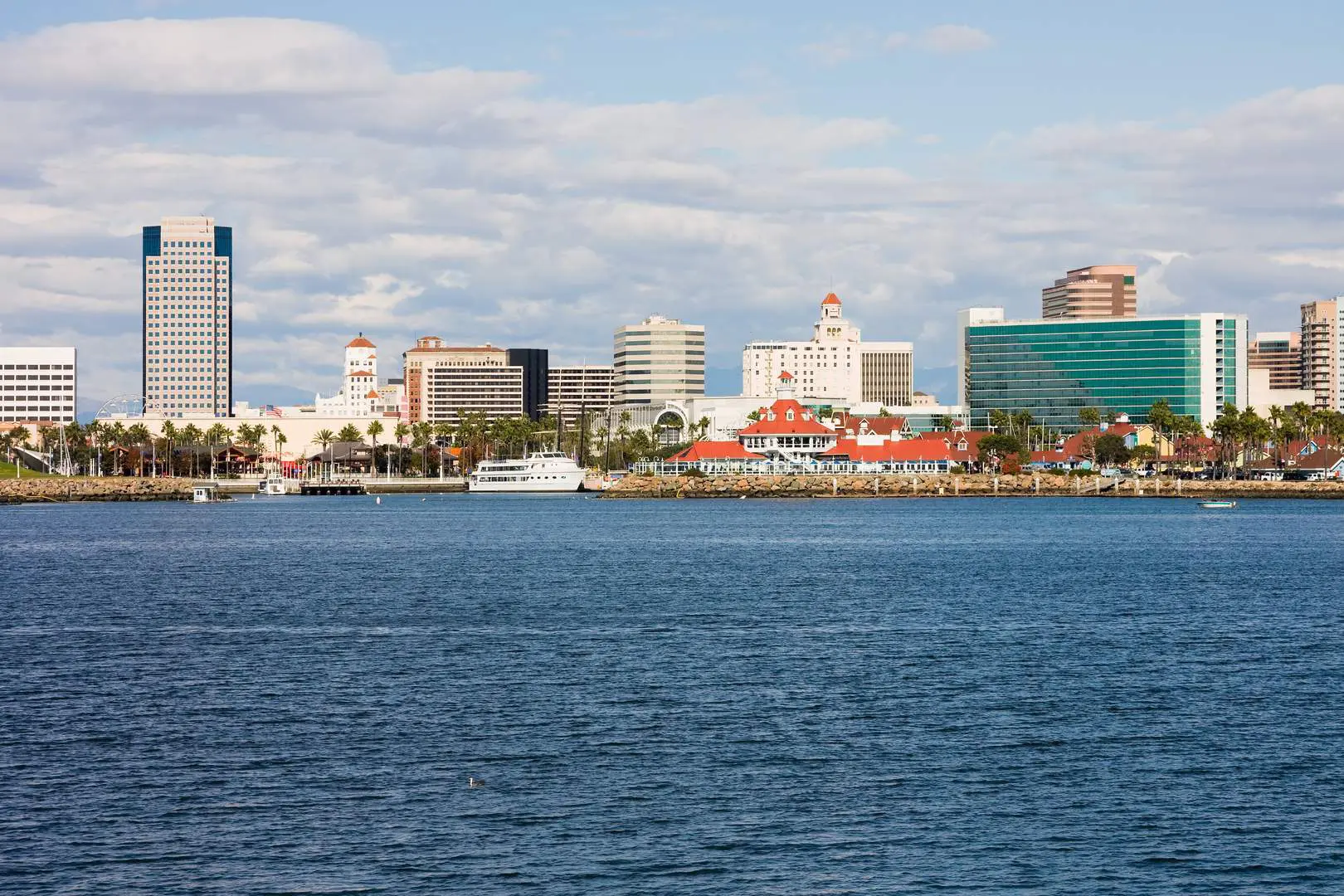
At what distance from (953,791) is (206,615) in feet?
128

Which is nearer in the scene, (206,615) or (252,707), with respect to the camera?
(252,707)

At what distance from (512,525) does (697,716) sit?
100 meters

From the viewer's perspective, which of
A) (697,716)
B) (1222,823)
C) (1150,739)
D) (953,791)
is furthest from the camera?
(697,716)

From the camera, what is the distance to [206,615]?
6312 centimetres

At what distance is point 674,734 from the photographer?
124 feet

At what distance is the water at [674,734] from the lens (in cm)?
2778

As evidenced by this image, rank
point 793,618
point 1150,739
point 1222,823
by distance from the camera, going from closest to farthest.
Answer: point 1222,823 < point 1150,739 < point 793,618

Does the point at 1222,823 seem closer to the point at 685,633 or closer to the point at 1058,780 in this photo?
the point at 1058,780

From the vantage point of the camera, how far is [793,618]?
6178 cm

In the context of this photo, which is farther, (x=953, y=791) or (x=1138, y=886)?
(x=953, y=791)

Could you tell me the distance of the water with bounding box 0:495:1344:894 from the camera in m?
27.8

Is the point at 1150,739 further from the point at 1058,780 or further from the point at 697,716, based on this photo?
the point at 697,716

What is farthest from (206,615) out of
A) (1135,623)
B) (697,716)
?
(1135,623)

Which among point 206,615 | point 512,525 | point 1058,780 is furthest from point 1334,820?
point 512,525
